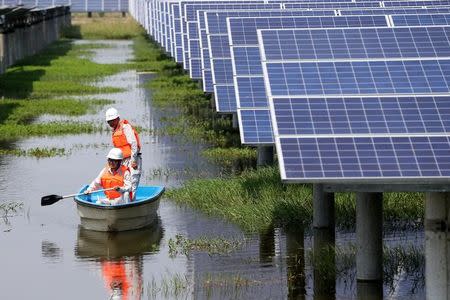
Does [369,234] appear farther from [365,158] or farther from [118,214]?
[118,214]

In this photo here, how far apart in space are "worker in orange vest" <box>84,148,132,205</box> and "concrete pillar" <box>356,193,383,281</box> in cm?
469

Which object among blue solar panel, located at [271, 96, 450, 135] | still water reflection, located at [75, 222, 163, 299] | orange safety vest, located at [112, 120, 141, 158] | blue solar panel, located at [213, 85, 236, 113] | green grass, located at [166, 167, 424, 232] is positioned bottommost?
still water reflection, located at [75, 222, 163, 299]

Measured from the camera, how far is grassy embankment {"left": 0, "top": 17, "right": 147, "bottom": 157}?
96.7 feet

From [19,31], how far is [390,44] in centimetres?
4077

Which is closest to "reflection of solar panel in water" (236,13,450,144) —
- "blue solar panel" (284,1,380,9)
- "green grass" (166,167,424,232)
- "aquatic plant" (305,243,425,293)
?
"green grass" (166,167,424,232)

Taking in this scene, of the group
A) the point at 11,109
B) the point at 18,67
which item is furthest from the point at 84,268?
the point at 18,67

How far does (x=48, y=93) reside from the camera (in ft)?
129

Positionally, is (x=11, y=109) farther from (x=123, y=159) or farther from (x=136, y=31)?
(x=136, y=31)

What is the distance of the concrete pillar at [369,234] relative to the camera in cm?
1352

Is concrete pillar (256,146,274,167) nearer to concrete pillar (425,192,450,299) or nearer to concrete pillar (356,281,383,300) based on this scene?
concrete pillar (356,281,383,300)

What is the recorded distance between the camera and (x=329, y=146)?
12406 millimetres

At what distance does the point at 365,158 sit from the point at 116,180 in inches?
243

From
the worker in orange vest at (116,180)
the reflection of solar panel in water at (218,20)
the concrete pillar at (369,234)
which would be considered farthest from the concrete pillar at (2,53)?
the concrete pillar at (369,234)

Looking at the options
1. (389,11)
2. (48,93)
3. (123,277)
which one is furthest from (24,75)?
(123,277)
